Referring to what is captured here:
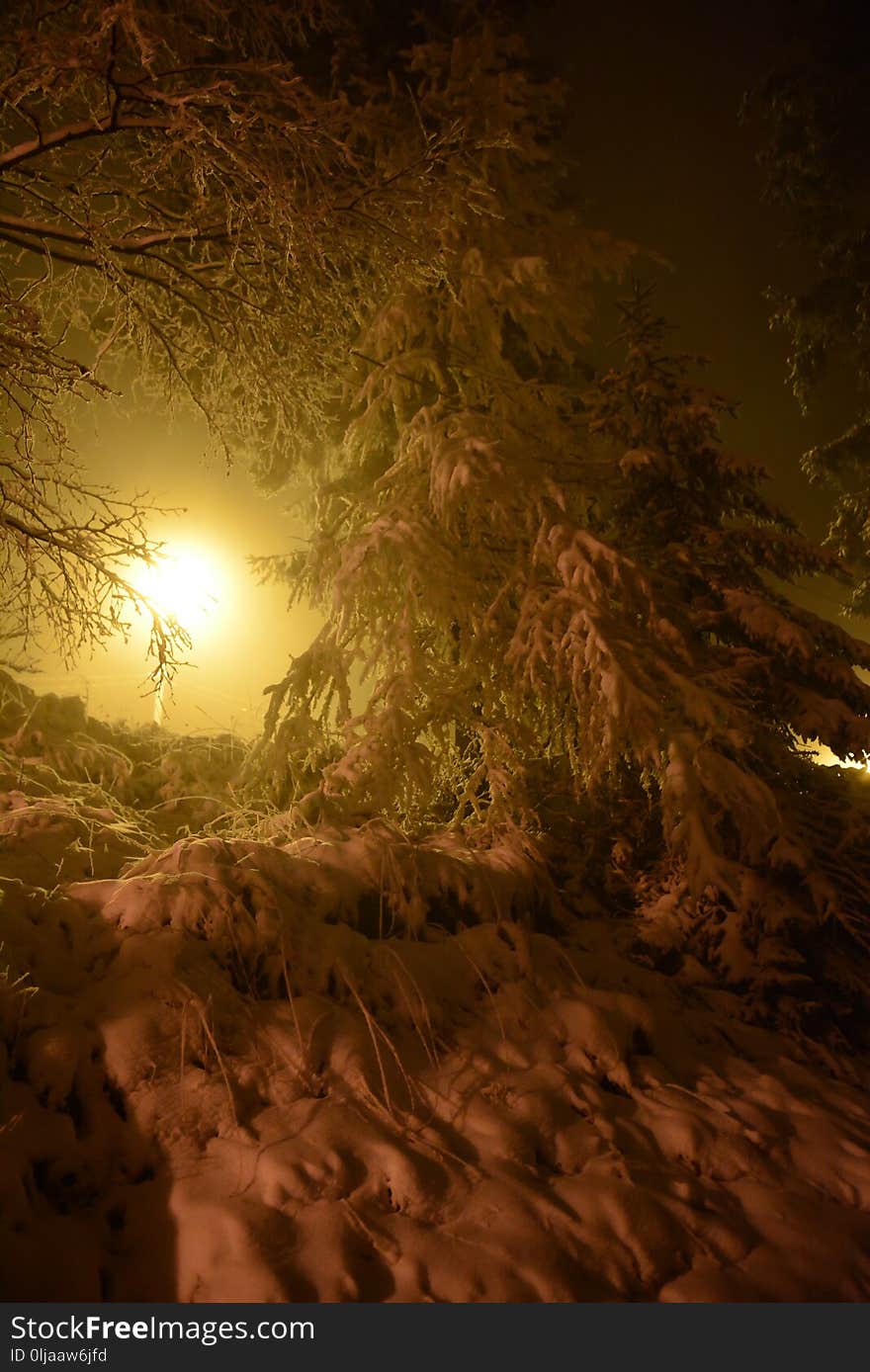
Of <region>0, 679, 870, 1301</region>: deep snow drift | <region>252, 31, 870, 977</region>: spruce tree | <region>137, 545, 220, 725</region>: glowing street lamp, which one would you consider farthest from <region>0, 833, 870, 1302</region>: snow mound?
<region>137, 545, 220, 725</region>: glowing street lamp

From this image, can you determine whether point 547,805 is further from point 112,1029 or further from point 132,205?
point 132,205

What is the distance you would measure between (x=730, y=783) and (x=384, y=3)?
8.43 metres

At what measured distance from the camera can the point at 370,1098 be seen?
3.13 m

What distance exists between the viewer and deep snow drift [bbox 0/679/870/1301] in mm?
2467

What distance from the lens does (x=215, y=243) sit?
5.43 meters

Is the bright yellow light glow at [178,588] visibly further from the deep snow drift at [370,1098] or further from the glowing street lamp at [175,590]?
the deep snow drift at [370,1098]

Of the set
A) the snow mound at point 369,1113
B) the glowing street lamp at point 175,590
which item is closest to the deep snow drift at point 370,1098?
the snow mound at point 369,1113

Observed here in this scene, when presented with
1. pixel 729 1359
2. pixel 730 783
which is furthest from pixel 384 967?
pixel 730 783

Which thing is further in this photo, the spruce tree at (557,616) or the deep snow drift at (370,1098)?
the spruce tree at (557,616)

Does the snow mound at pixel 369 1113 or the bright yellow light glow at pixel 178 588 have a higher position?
the bright yellow light glow at pixel 178 588

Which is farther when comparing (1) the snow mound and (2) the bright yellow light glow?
(2) the bright yellow light glow

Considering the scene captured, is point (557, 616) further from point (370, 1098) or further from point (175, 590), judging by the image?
point (175, 590)

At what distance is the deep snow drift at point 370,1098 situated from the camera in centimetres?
247

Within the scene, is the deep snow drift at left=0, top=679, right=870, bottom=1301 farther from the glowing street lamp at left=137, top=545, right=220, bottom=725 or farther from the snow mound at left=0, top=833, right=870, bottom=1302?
the glowing street lamp at left=137, top=545, right=220, bottom=725
